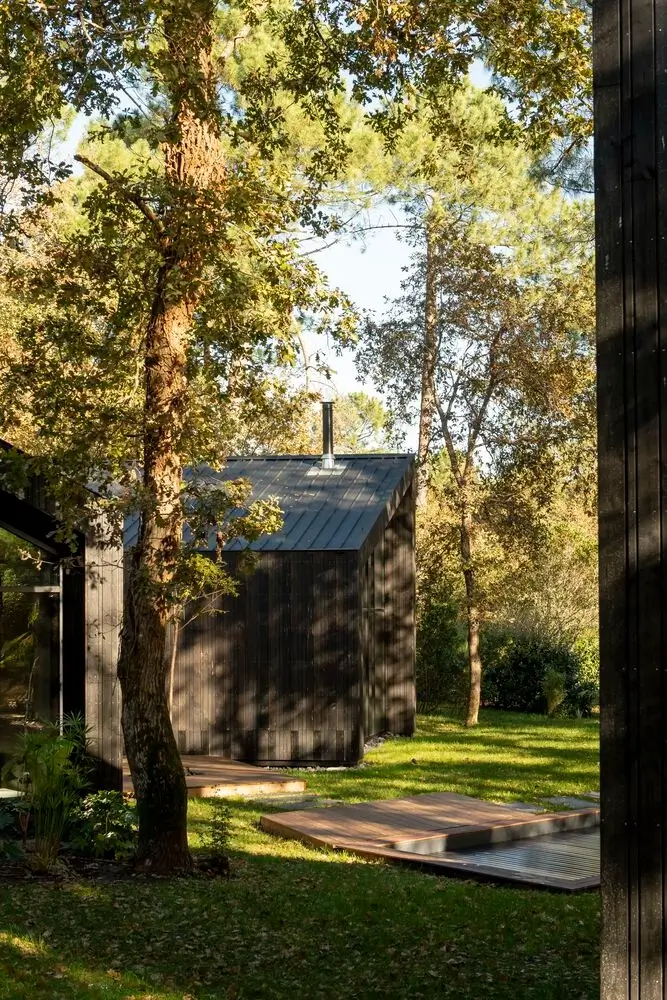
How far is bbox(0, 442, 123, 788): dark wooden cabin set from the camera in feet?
30.2

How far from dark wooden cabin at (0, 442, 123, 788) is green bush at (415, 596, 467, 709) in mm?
9854

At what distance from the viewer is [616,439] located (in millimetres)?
3666

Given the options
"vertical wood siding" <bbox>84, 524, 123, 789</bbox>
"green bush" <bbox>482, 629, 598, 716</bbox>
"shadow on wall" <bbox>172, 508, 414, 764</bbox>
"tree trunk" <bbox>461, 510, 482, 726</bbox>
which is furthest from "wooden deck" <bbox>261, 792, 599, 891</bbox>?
"green bush" <bbox>482, 629, 598, 716</bbox>

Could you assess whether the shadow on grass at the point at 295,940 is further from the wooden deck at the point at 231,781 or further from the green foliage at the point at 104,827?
the wooden deck at the point at 231,781

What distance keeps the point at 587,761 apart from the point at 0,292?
10.9m

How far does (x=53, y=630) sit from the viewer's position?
9.42m

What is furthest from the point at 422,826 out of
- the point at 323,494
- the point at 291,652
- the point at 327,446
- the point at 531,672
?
the point at 531,672

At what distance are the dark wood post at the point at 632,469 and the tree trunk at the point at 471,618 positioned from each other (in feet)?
44.5

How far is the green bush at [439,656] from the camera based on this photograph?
18828 millimetres

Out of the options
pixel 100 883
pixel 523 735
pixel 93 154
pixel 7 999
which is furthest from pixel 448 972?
pixel 93 154

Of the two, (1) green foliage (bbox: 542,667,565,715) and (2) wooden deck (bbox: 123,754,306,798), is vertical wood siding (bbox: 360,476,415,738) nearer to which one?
(2) wooden deck (bbox: 123,754,306,798)

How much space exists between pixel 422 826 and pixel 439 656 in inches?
374

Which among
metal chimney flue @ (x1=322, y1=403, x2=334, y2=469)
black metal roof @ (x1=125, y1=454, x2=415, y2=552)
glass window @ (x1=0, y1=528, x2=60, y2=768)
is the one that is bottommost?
glass window @ (x1=0, y1=528, x2=60, y2=768)

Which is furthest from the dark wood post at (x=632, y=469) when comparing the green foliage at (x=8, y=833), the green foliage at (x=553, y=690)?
the green foliage at (x=553, y=690)
